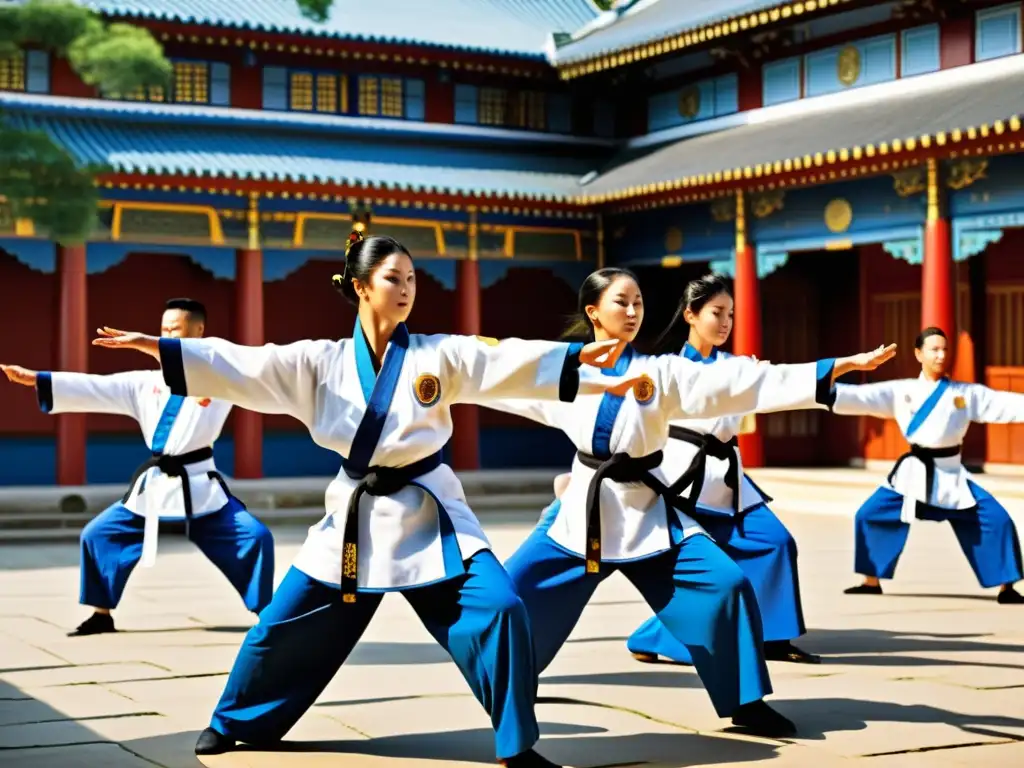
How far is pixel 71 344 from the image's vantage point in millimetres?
16359

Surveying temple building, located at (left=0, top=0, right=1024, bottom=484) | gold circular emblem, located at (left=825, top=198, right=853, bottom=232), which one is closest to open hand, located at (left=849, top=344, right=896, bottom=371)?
temple building, located at (left=0, top=0, right=1024, bottom=484)

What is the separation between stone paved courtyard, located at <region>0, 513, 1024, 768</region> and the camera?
16.4ft

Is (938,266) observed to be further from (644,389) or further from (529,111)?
(644,389)

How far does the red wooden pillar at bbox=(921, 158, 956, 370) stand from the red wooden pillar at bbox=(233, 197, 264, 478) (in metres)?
6.63

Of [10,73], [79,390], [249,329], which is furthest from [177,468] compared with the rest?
[10,73]

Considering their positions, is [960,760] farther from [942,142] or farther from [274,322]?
[274,322]

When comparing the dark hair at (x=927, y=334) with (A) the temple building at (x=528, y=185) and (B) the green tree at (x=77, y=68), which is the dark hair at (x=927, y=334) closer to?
(A) the temple building at (x=528, y=185)

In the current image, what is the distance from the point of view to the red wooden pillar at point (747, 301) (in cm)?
1714

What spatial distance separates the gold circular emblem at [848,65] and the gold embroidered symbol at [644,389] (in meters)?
12.0

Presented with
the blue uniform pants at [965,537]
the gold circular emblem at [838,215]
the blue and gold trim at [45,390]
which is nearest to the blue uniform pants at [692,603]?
the blue and gold trim at [45,390]

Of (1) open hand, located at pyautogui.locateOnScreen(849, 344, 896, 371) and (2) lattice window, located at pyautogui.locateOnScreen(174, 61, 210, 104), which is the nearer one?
(1) open hand, located at pyautogui.locateOnScreen(849, 344, 896, 371)

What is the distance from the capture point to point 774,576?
682 centimetres

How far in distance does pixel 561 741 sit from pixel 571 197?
13.4 meters

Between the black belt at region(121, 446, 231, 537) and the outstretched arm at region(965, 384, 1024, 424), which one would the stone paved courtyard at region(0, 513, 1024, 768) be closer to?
the black belt at region(121, 446, 231, 537)
